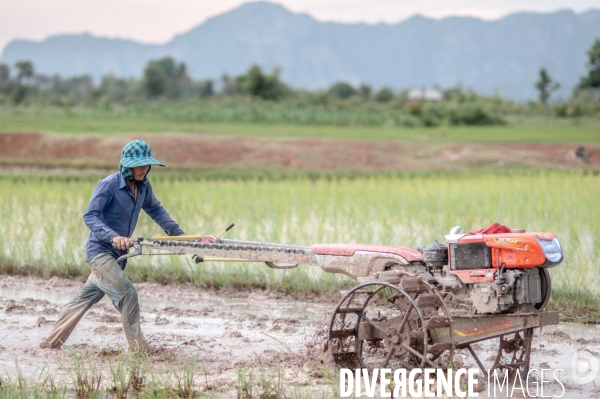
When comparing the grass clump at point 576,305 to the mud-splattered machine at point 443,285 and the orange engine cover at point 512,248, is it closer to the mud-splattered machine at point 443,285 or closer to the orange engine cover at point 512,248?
the mud-splattered machine at point 443,285

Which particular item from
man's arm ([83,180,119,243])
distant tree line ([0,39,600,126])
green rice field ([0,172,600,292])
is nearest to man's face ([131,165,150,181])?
man's arm ([83,180,119,243])

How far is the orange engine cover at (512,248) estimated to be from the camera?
3914 mm

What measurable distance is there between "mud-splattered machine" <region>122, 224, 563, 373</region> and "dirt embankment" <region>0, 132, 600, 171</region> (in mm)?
12912

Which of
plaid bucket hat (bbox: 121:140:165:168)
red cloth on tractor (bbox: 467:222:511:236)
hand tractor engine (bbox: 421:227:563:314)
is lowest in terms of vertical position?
hand tractor engine (bbox: 421:227:563:314)

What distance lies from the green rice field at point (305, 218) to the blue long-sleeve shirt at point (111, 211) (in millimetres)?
2127

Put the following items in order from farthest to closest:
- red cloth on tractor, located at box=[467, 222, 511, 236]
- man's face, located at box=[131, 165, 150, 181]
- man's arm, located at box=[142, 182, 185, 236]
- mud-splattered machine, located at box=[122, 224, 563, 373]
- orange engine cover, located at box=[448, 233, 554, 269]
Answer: man's arm, located at box=[142, 182, 185, 236] < man's face, located at box=[131, 165, 150, 181] < red cloth on tractor, located at box=[467, 222, 511, 236] < mud-splattered machine, located at box=[122, 224, 563, 373] < orange engine cover, located at box=[448, 233, 554, 269]

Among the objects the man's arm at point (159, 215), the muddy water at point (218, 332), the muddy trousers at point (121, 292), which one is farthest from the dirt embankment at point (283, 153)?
the muddy trousers at point (121, 292)

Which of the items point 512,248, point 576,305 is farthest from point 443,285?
point 576,305

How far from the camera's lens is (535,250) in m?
3.91

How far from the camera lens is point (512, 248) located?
13.0 feet

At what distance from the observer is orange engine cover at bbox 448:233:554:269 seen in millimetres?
3914

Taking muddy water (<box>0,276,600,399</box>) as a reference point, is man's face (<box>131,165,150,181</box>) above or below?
above

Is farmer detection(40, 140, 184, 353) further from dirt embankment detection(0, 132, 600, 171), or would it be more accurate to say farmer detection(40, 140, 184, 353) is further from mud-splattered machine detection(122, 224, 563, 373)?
dirt embankment detection(0, 132, 600, 171)

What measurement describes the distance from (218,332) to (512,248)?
238 cm
